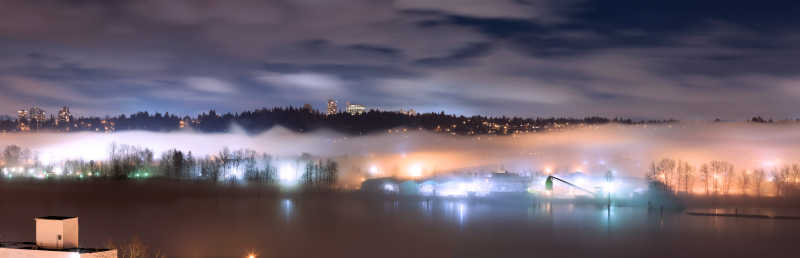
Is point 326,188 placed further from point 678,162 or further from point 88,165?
point 678,162

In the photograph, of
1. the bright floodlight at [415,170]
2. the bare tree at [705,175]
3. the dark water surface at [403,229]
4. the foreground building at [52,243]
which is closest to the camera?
the foreground building at [52,243]

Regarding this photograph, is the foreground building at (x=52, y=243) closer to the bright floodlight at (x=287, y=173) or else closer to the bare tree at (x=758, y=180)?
the bright floodlight at (x=287, y=173)

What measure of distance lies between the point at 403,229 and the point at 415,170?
69419 millimetres

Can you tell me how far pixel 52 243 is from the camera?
31.1m

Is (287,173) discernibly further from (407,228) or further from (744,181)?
(744,181)

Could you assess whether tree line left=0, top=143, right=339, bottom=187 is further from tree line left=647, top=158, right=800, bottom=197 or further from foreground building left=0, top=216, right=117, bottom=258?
foreground building left=0, top=216, right=117, bottom=258

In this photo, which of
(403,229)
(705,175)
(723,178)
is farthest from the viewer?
(705,175)

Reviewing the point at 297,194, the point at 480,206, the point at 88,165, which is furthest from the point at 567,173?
the point at 88,165

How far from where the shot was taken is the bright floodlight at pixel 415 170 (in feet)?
593

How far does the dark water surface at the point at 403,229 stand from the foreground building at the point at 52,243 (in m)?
48.7

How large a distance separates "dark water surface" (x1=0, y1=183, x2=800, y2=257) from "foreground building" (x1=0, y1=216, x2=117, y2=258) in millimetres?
48666

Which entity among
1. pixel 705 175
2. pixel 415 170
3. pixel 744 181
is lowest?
pixel 744 181

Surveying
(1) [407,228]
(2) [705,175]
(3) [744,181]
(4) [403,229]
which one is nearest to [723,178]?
(2) [705,175]

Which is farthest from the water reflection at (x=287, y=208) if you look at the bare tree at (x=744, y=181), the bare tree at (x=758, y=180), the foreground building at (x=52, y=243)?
the bare tree at (x=758, y=180)
